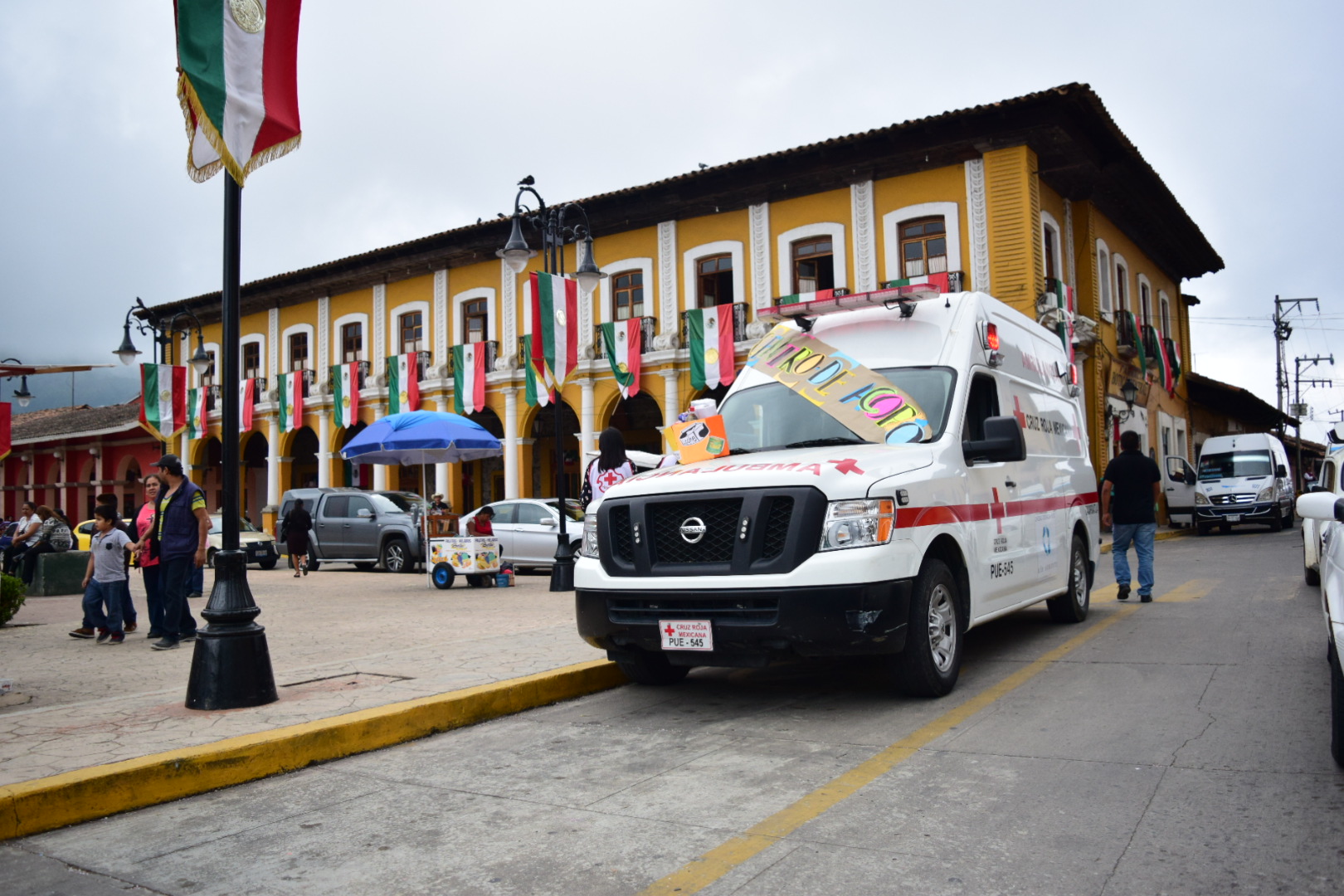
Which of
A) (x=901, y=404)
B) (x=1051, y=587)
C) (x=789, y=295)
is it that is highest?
(x=789, y=295)

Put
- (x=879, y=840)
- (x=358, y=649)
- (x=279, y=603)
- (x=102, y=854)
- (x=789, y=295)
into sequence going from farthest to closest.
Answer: (x=789, y=295) → (x=279, y=603) → (x=358, y=649) → (x=102, y=854) → (x=879, y=840)

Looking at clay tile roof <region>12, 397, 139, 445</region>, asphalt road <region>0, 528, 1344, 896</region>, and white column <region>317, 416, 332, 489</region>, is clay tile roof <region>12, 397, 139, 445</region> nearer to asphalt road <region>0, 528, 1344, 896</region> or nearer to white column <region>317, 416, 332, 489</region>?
white column <region>317, 416, 332, 489</region>

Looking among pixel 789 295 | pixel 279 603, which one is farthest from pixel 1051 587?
pixel 789 295

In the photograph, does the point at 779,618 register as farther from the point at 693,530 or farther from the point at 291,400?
the point at 291,400

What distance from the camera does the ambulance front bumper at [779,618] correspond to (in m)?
5.48

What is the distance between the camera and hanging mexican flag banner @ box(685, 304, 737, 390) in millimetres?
24672

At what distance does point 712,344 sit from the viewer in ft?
82.1

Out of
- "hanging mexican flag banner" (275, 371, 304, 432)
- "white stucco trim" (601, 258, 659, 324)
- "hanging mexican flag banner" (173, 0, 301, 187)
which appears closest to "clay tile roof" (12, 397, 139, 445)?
"hanging mexican flag banner" (275, 371, 304, 432)

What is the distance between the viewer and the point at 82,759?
16.1ft

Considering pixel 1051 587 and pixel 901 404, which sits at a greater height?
pixel 901 404

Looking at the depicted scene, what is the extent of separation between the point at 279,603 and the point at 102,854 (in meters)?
10.2

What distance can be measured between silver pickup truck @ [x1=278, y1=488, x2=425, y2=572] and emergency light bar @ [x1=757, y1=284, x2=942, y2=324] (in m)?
14.6

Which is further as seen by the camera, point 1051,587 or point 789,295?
point 789,295

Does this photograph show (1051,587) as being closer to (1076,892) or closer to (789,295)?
(1076,892)
